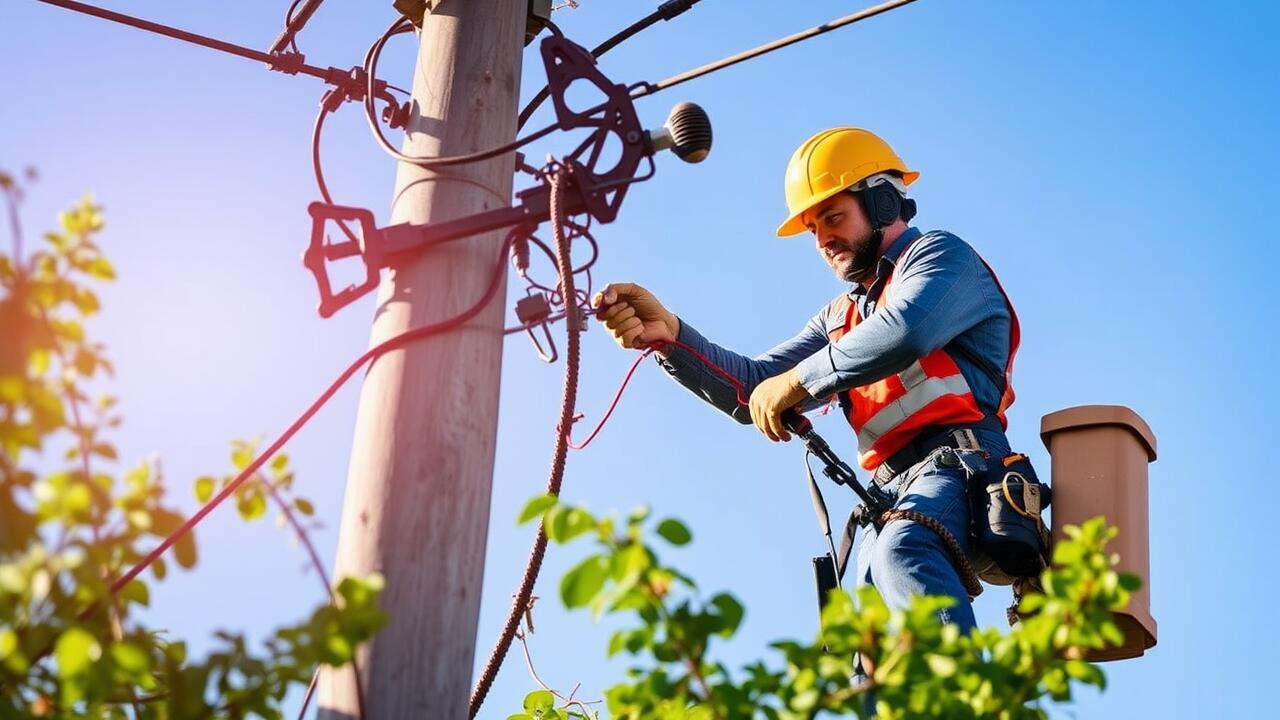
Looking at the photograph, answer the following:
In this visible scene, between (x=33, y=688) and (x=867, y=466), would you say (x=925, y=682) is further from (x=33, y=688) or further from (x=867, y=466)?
(x=867, y=466)

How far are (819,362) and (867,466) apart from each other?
0.58m

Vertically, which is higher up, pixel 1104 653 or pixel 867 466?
pixel 867 466

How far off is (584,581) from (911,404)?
2.46 meters

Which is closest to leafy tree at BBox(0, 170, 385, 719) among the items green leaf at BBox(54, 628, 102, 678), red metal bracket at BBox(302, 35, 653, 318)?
green leaf at BBox(54, 628, 102, 678)

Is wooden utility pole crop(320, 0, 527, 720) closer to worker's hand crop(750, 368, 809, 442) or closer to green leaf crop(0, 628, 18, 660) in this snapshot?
green leaf crop(0, 628, 18, 660)

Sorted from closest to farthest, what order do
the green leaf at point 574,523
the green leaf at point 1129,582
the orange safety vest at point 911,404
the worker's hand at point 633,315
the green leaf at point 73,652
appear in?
the green leaf at point 73,652 < the green leaf at point 574,523 < the green leaf at point 1129,582 < the orange safety vest at point 911,404 < the worker's hand at point 633,315

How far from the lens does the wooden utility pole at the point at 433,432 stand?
268cm

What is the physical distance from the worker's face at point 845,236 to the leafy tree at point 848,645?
94.0 inches

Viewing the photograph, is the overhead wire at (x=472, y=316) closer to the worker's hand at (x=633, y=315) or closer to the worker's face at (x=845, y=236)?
the worker's hand at (x=633, y=315)

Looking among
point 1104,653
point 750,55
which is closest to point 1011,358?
point 1104,653

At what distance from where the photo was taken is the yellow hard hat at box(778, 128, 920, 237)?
491 centimetres

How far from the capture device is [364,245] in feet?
10.3

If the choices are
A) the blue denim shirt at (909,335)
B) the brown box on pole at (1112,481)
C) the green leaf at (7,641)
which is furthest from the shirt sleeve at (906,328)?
the green leaf at (7,641)

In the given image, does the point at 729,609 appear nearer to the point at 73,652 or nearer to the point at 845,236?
the point at 73,652
